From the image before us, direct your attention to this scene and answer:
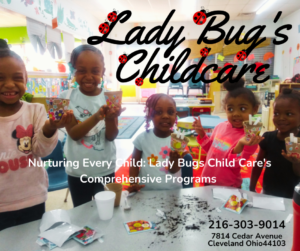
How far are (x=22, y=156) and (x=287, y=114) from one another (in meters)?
1.62

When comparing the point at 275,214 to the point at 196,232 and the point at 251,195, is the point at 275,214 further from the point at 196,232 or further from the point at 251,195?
the point at 196,232

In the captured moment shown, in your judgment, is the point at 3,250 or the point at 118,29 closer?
the point at 3,250

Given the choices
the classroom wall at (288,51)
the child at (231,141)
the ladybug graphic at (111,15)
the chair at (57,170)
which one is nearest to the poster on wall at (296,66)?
the classroom wall at (288,51)

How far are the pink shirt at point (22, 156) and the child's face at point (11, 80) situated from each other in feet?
0.33

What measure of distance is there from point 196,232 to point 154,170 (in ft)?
1.82

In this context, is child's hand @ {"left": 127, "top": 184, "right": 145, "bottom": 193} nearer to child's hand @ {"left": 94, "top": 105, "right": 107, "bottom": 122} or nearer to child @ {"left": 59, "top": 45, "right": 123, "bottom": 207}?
child @ {"left": 59, "top": 45, "right": 123, "bottom": 207}

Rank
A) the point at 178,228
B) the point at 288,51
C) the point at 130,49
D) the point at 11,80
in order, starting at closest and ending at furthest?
1. the point at 178,228
2. the point at 11,80
3. the point at 288,51
4. the point at 130,49

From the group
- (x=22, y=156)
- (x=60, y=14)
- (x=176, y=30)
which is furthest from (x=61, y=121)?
(x=176, y=30)

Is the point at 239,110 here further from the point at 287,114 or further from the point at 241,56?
the point at 241,56

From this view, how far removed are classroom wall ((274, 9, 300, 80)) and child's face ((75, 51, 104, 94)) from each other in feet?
27.0

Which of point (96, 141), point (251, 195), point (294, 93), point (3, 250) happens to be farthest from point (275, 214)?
point (3, 250)

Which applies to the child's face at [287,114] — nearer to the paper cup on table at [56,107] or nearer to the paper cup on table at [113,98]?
the paper cup on table at [113,98]

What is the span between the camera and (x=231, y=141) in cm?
160

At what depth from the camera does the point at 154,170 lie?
147 cm
